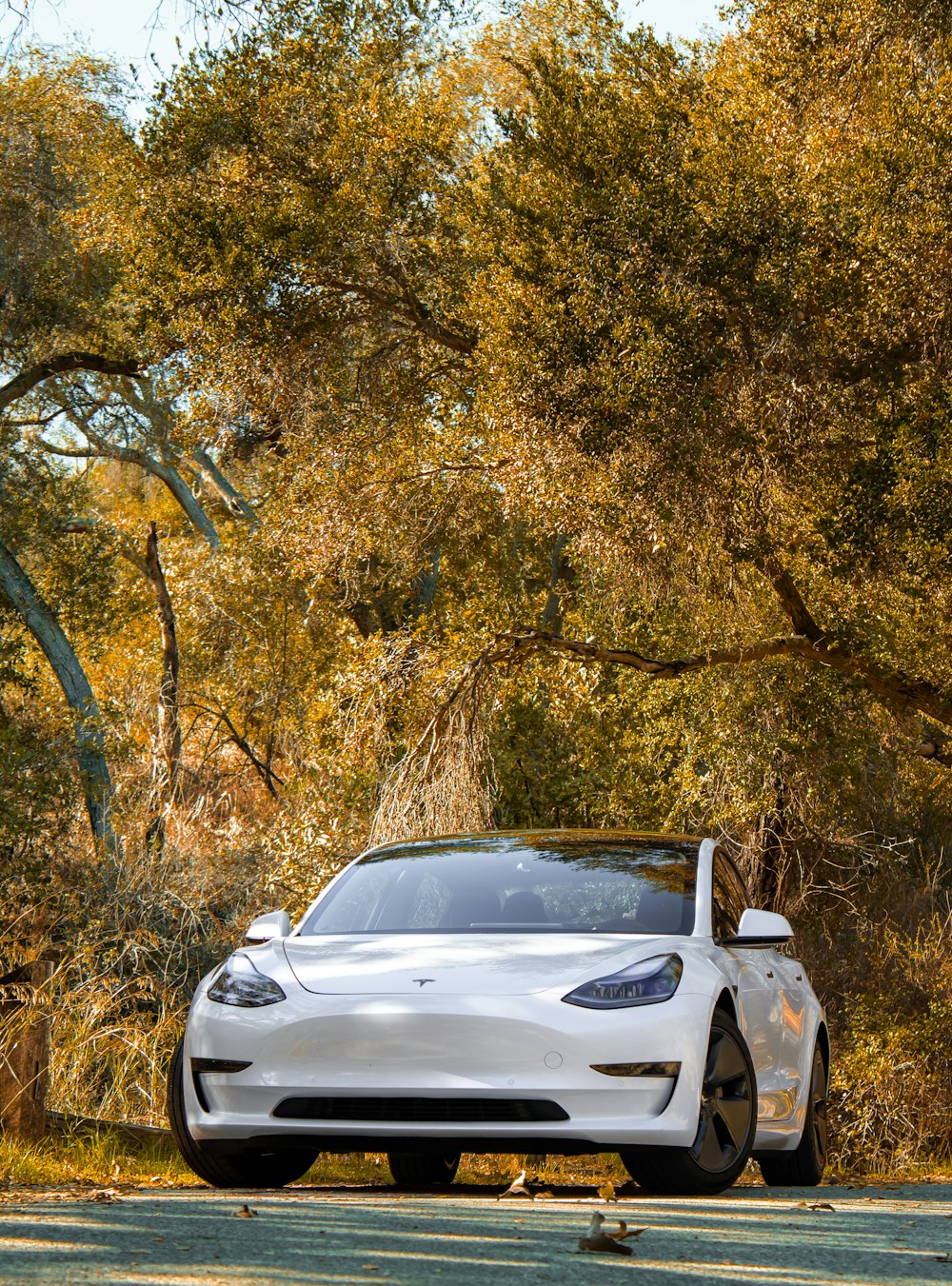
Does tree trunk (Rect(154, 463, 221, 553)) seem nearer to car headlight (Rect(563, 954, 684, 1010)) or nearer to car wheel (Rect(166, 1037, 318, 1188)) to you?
car wheel (Rect(166, 1037, 318, 1188))

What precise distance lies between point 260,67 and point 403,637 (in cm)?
563

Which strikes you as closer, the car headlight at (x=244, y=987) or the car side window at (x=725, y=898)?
the car headlight at (x=244, y=987)

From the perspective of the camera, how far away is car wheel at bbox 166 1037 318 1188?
241 inches

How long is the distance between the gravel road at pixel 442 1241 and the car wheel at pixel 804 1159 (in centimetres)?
189

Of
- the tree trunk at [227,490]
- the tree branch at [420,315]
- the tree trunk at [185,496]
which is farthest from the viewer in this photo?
the tree trunk at [227,490]

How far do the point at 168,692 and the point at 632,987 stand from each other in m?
19.5

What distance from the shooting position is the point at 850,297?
12.5 metres

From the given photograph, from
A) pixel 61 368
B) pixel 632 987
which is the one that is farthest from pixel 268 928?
pixel 61 368

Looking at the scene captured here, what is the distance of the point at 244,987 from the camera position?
616cm

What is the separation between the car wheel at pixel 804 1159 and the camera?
7.60 metres

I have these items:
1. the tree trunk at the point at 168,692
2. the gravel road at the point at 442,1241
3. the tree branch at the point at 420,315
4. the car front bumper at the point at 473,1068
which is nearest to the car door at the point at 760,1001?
the car front bumper at the point at 473,1068

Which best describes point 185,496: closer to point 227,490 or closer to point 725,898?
point 227,490

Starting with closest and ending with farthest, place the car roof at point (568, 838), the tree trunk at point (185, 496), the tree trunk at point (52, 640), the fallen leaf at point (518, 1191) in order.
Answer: the fallen leaf at point (518, 1191)
the car roof at point (568, 838)
the tree trunk at point (52, 640)
the tree trunk at point (185, 496)

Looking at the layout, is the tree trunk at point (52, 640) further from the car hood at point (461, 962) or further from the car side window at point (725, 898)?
the car hood at point (461, 962)
